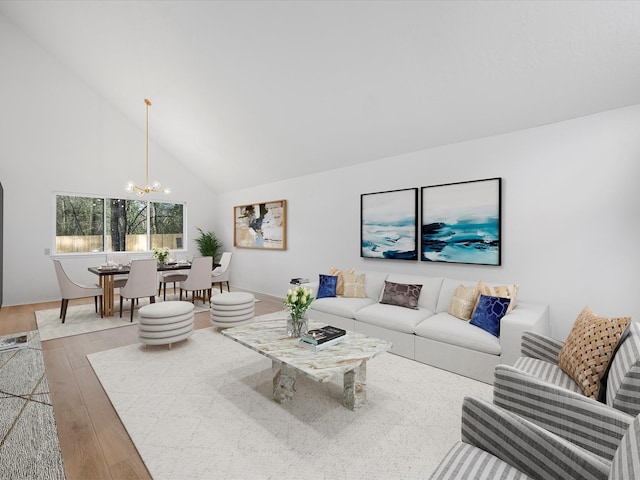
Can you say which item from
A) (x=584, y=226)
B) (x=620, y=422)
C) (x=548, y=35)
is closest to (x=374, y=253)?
(x=584, y=226)

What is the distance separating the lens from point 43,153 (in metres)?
6.04

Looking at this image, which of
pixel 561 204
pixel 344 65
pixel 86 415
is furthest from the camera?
pixel 344 65

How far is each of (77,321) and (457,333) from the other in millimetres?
5352

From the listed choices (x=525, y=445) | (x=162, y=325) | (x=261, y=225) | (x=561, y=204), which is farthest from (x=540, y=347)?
(x=261, y=225)

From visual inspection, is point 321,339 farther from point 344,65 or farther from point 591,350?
point 344,65

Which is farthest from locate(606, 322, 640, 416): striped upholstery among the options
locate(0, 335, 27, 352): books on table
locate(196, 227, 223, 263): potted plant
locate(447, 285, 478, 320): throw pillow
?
Answer: locate(196, 227, 223, 263): potted plant

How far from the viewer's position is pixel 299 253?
6168mm

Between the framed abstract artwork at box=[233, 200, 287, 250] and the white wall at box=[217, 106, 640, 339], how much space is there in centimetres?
265

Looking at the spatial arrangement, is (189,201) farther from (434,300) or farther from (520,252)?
(520,252)

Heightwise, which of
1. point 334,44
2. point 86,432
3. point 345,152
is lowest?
point 86,432

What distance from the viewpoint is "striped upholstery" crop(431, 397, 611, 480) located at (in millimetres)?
1147

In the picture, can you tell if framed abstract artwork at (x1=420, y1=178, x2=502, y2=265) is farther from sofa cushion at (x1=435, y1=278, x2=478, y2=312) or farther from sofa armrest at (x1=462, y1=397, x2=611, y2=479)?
sofa armrest at (x1=462, y1=397, x2=611, y2=479)

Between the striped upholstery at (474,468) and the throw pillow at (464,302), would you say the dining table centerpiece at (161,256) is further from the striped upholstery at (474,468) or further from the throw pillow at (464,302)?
the striped upholstery at (474,468)

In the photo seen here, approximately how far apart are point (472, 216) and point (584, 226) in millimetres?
1054
